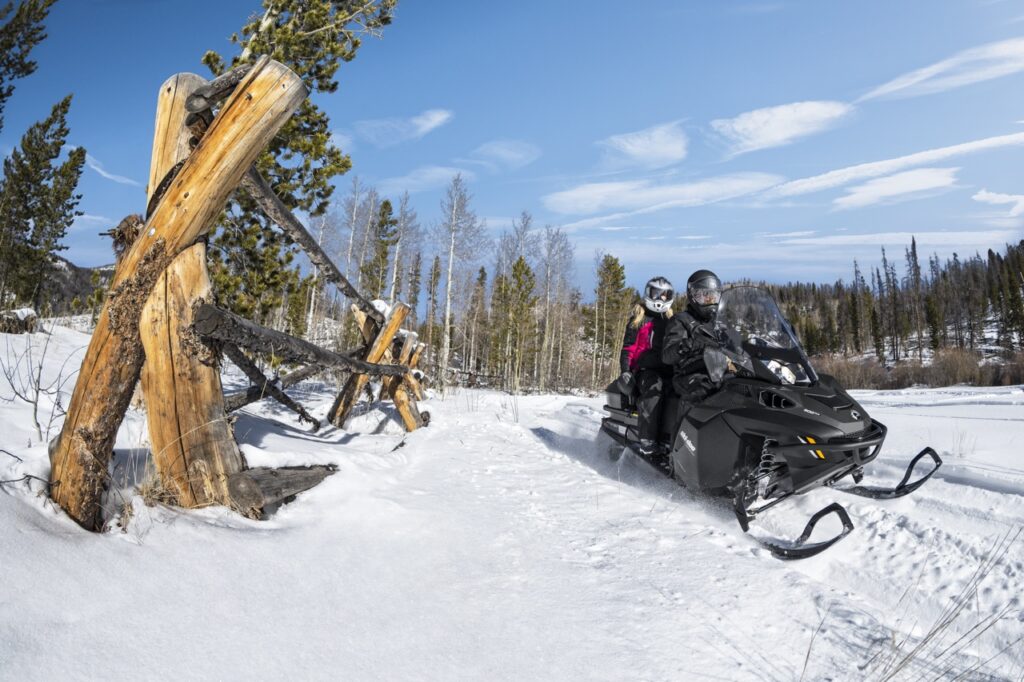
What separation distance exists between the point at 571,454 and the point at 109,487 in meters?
4.50

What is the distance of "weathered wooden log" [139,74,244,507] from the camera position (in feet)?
9.18

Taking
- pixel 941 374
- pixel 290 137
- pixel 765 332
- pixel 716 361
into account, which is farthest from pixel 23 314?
pixel 941 374

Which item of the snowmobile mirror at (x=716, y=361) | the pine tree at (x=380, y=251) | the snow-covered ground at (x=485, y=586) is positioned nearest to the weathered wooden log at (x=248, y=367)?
the snow-covered ground at (x=485, y=586)

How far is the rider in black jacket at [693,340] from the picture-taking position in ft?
13.5

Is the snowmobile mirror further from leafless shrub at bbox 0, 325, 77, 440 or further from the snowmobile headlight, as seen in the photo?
leafless shrub at bbox 0, 325, 77, 440

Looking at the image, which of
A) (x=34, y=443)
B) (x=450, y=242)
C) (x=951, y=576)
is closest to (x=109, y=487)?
(x=34, y=443)

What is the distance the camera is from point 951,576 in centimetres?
273

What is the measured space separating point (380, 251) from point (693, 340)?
122 ft

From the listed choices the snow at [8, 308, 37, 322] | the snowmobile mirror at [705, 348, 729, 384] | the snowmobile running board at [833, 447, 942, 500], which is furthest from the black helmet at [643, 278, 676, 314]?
the snow at [8, 308, 37, 322]

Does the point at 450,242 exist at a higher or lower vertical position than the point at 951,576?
higher

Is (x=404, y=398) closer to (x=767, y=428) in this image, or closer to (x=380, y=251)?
(x=767, y=428)

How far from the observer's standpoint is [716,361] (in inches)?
149

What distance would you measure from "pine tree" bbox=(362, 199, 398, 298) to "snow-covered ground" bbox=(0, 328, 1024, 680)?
34924 millimetres

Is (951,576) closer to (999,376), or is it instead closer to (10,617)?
(10,617)
